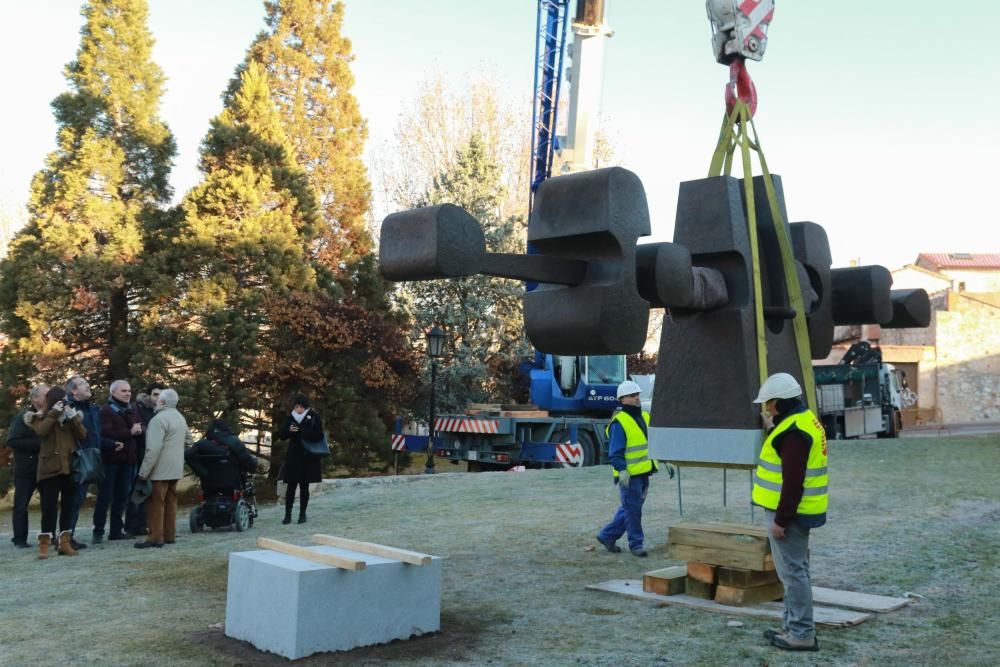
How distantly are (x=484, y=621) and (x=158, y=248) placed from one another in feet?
60.0

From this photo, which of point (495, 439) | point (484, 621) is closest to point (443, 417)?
point (495, 439)

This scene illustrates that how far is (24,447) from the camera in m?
9.76

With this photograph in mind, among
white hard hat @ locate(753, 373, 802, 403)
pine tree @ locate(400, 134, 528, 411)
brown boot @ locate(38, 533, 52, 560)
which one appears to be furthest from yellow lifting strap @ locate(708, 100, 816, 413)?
pine tree @ locate(400, 134, 528, 411)

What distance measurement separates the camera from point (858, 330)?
32219mm

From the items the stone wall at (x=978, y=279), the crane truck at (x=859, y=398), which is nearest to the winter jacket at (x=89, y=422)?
the crane truck at (x=859, y=398)

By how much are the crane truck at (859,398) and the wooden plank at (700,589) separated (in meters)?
19.2

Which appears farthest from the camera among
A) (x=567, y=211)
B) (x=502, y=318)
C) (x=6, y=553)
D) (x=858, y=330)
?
(x=858, y=330)

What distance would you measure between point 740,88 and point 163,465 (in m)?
6.69

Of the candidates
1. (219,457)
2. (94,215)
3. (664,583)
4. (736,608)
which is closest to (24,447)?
(219,457)

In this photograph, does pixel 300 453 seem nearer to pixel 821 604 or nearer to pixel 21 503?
pixel 21 503

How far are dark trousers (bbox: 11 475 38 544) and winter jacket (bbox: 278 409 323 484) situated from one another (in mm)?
2646

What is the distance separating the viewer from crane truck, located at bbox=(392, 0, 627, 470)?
20.4 meters

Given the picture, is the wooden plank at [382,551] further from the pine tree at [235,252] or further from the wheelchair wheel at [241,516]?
the pine tree at [235,252]

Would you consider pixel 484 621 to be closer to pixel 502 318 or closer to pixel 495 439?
pixel 495 439
